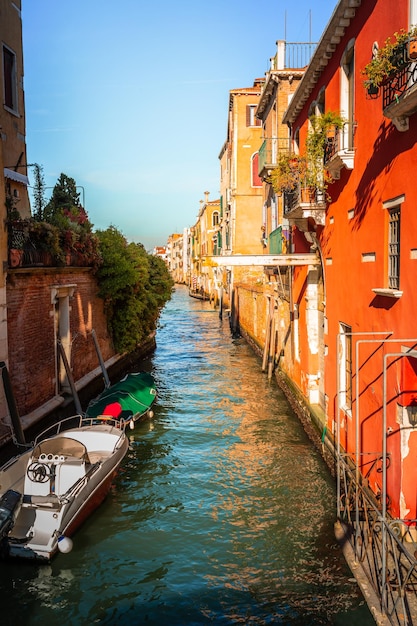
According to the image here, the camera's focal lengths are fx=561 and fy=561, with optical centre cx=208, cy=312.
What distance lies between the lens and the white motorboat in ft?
21.0

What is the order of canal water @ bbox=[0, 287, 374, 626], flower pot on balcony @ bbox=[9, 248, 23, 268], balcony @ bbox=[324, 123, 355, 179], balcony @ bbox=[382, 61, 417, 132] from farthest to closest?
1. flower pot on balcony @ bbox=[9, 248, 23, 268]
2. balcony @ bbox=[324, 123, 355, 179]
3. canal water @ bbox=[0, 287, 374, 626]
4. balcony @ bbox=[382, 61, 417, 132]

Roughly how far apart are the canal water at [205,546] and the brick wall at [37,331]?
82.0 inches

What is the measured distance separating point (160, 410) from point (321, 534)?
6834 millimetres

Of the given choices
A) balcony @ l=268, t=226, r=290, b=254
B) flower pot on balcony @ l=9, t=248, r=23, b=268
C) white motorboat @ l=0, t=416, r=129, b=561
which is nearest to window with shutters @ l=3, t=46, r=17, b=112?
flower pot on balcony @ l=9, t=248, r=23, b=268

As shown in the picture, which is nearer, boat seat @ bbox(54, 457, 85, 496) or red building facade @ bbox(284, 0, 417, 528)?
red building facade @ bbox(284, 0, 417, 528)

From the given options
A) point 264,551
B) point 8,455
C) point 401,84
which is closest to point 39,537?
point 8,455

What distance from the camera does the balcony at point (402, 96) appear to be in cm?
473

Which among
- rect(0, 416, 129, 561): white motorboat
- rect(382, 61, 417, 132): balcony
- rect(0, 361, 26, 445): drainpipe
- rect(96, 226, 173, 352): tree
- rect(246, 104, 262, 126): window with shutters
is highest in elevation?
rect(246, 104, 262, 126): window with shutters

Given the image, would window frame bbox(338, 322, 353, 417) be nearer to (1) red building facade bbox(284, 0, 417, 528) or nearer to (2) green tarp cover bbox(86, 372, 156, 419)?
(1) red building facade bbox(284, 0, 417, 528)

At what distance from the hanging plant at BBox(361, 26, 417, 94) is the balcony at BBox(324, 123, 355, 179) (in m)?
1.69

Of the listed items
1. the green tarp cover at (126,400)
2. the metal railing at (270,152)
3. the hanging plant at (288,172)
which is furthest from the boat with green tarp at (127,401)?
the metal railing at (270,152)

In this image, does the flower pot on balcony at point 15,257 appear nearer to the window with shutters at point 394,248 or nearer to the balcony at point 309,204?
the balcony at point 309,204

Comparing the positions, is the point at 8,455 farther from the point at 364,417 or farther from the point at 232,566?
the point at 364,417

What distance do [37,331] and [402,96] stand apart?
24.6ft
